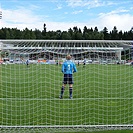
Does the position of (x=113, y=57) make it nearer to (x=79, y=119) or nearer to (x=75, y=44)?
(x=75, y=44)

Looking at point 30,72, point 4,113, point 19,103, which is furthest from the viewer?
point 30,72

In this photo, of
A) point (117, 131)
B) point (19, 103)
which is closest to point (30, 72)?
point (19, 103)

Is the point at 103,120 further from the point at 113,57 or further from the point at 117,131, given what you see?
the point at 113,57

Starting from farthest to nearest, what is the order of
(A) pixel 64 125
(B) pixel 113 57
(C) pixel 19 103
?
(C) pixel 19 103 → (B) pixel 113 57 → (A) pixel 64 125

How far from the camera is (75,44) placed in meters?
6.98

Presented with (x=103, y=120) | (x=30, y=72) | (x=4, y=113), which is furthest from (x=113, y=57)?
(x=30, y=72)

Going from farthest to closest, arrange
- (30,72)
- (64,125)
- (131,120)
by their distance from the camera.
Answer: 1. (30,72)
2. (131,120)
3. (64,125)

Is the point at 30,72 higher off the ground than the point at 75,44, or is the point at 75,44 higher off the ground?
the point at 75,44

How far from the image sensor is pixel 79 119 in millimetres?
6867

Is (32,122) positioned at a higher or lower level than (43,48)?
lower

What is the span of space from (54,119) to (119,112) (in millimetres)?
1783

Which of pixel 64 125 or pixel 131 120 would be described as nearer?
pixel 64 125

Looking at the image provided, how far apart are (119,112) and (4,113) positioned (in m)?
2.88

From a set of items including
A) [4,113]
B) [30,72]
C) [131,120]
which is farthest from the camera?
[30,72]
